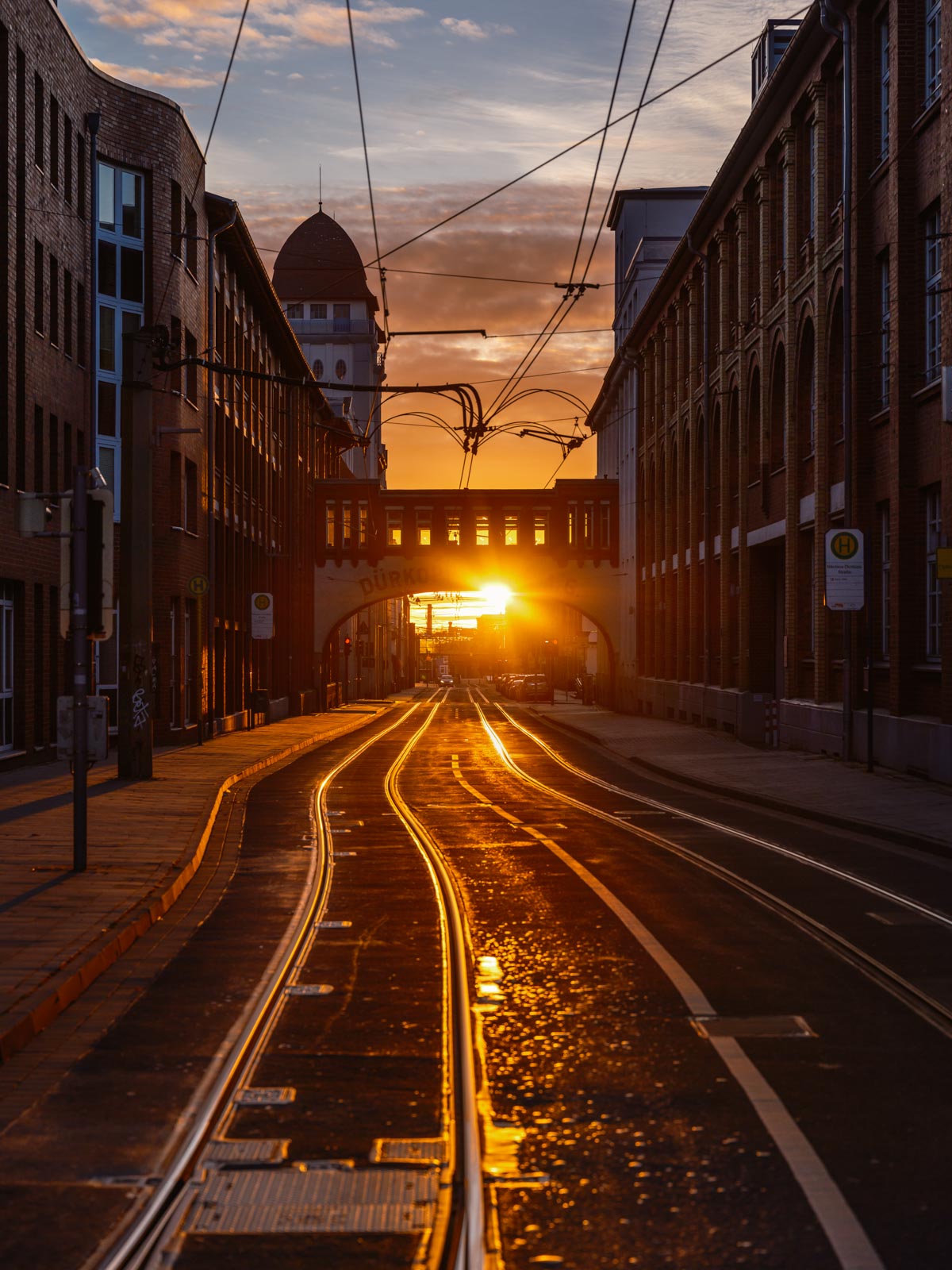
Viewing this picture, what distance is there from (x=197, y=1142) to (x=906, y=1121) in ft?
8.24

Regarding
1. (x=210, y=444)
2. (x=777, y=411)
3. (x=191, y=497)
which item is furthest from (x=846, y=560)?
(x=210, y=444)

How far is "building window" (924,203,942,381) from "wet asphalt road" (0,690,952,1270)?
1267 centimetres

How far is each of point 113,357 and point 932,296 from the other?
56.1 ft

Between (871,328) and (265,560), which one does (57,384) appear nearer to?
(871,328)

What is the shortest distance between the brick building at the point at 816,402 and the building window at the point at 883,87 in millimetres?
58

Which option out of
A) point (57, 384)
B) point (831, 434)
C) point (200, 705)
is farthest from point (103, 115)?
point (831, 434)

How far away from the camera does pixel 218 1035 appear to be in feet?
23.7

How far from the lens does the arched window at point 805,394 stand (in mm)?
31281

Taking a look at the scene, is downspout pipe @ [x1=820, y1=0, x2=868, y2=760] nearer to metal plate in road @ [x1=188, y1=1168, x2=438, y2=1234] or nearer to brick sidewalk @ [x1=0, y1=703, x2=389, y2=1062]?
brick sidewalk @ [x1=0, y1=703, x2=389, y2=1062]

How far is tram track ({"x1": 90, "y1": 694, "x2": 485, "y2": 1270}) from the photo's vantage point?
14.8 feet

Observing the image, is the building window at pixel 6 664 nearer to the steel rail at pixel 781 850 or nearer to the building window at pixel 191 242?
the steel rail at pixel 781 850

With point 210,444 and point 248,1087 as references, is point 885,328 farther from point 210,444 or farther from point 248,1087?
point 248,1087

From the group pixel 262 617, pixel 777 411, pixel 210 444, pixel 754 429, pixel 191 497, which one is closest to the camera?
pixel 777 411

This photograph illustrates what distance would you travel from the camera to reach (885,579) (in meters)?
25.9
